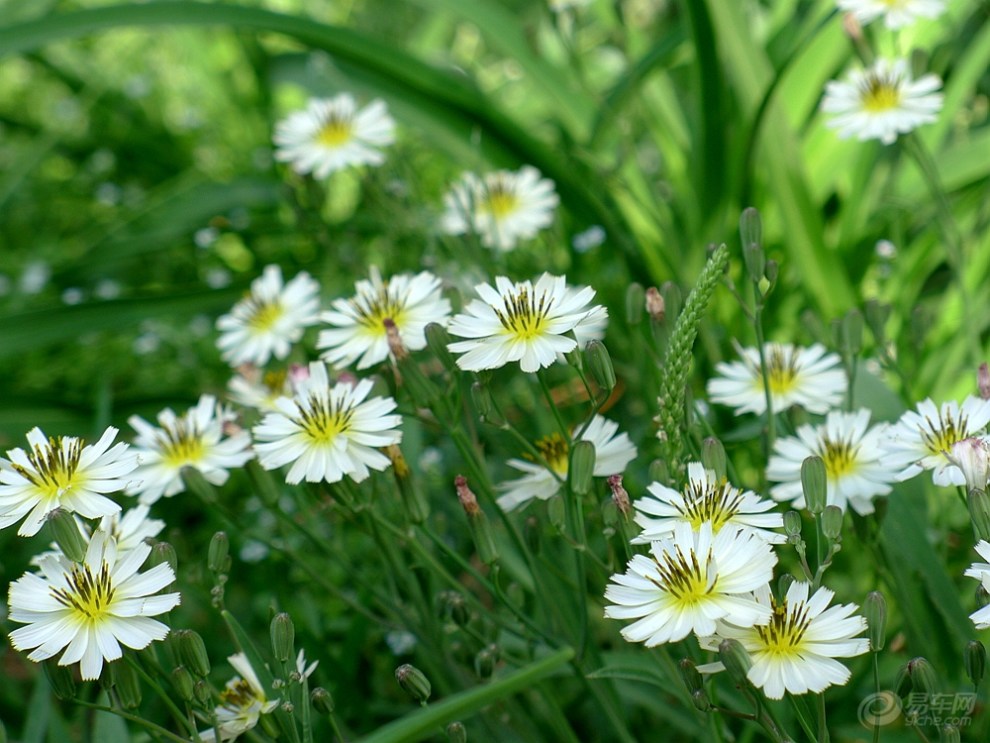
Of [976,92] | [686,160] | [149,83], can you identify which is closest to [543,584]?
[686,160]

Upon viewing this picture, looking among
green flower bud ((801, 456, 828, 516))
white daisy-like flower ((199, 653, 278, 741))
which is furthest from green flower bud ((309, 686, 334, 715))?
green flower bud ((801, 456, 828, 516))

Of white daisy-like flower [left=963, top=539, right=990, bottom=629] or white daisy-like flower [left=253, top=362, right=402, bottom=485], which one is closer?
white daisy-like flower [left=963, top=539, right=990, bottom=629]

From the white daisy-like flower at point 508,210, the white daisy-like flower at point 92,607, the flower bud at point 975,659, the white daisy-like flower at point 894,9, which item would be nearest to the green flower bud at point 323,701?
the white daisy-like flower at point 92,607

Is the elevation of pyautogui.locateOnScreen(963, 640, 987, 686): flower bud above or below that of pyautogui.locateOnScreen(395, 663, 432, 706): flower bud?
below

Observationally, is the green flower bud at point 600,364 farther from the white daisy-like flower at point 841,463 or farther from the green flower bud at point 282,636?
the green flower bud at point 282,636

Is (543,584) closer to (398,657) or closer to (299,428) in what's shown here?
(299,428)

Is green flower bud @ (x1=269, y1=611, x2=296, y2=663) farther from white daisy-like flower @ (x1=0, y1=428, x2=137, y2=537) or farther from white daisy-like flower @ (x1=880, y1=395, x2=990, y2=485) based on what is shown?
white daisy-like flower @ (x1=880, y1=395, x2=990, y2=485)
